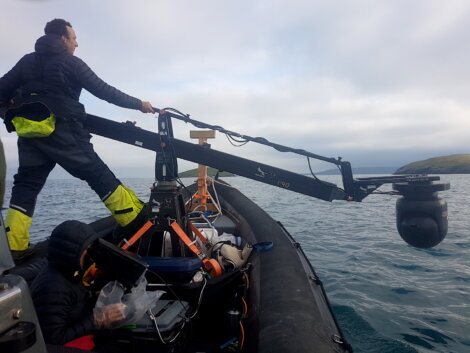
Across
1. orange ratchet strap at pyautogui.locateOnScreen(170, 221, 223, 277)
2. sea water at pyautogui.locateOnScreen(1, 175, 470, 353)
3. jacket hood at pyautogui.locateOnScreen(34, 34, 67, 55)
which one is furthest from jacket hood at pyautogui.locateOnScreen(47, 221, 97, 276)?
sea water at pyautogui.locateOnScreen(1, 175, 470, 353)

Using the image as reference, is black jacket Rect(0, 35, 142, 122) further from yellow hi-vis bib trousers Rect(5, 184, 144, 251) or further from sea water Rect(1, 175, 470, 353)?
sea water Rect(1, 175, 470, 353)

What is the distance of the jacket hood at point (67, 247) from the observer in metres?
1.95

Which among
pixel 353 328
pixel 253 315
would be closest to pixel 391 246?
pixel 353 328

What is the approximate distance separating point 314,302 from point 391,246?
6.26 metres

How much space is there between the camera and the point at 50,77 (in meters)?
3.27

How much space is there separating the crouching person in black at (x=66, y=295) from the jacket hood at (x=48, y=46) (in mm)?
2265

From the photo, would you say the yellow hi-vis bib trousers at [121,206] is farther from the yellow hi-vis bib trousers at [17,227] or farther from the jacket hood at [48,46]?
the jacket hood at [48,46]

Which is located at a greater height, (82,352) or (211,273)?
(82,352)

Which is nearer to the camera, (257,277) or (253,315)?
(253,315)

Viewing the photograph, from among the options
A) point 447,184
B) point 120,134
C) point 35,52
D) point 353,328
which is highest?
point 35,52

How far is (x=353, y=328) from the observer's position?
3861 mm

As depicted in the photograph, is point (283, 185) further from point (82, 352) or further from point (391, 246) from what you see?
point (391, 246)

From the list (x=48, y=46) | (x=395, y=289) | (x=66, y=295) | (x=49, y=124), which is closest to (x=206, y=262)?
(x=66, y=295)

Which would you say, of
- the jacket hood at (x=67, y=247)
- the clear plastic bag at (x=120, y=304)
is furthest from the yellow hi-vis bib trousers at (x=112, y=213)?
the jacket hood at (x=67, y=247)
